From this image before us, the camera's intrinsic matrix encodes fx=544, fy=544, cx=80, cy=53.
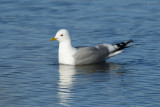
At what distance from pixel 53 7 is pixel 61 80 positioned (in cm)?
1044

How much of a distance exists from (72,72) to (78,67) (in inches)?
31.5

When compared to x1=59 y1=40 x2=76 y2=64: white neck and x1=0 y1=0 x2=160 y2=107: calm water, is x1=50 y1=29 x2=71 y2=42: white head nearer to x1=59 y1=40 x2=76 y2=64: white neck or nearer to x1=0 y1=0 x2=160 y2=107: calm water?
x1=59 y1=40 x2=76 y2=64: white neck

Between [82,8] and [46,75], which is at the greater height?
[82,8]

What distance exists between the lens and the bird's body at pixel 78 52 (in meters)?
16.1

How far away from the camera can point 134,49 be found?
18.0 m

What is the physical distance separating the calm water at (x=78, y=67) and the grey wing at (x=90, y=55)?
227mm

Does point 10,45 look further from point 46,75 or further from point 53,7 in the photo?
point 53,7

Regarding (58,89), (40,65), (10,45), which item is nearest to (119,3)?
(10,45)

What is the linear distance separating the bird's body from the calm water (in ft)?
0.75

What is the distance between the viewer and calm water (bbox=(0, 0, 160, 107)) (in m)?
12.5

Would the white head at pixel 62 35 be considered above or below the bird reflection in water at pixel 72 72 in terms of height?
above

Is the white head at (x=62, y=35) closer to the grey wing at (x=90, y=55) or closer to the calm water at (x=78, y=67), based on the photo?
the grey wing at (x=90, y=55)

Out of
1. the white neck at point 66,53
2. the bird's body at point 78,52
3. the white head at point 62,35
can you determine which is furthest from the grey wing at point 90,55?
the white head at point 62,35

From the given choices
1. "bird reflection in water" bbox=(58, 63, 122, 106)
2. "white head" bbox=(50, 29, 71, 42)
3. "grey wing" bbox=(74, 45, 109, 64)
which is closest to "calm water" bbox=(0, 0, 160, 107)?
"bird reflection in water" bbox=(58, 63, 122, 106)
